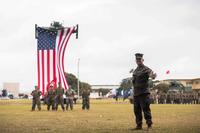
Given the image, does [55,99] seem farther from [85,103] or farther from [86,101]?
[86,101]

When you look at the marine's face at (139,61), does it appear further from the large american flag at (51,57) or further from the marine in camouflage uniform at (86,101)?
the large american flag at (51,57)

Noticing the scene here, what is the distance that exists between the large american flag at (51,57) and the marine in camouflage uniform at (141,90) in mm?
23913

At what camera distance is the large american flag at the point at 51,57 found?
3644 centimetres

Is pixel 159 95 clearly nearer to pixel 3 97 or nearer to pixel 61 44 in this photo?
pixel 61 44

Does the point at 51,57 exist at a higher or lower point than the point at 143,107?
higher

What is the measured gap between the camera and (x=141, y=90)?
12570 mm

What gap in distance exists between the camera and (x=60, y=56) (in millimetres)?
37562

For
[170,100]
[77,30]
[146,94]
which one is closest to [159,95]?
[170,100]

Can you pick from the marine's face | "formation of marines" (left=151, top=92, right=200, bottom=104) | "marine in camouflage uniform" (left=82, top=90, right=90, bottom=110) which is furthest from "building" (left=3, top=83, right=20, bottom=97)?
the marine's face

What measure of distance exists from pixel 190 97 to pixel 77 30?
23.7 meters

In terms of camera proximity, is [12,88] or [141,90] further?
[12,88]

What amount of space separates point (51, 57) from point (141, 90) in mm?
24828

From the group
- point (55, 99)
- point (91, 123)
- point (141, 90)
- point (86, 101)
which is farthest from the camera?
point (86, 101)

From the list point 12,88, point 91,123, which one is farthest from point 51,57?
point 12,88
